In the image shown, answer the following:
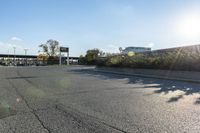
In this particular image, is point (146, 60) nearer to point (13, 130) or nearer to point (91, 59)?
point (13, 130)

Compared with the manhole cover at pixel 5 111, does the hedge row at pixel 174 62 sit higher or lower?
higher

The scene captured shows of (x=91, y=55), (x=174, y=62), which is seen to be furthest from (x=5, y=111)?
(x=91, y=55)

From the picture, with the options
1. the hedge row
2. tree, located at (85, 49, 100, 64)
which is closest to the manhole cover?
the hedge row

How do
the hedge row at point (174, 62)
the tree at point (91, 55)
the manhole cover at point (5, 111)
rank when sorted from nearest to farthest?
the manhole cover at point (5, 111)
the hedge row at point (174, 62)
the tree at point (91, 55)

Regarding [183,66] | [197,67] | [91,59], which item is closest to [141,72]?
[183,66]

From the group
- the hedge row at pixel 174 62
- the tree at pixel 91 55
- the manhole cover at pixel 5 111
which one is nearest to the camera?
the manhole cover at pixel 5 111

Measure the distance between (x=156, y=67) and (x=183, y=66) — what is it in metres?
3.83

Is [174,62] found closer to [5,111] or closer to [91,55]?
[5,111]

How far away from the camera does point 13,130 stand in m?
4.79

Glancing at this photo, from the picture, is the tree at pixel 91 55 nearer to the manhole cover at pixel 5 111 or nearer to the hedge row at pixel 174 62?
the hedge row at pixel 174 62

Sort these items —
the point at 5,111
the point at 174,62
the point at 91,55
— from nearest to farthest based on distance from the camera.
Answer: the point at 5,111 → the point at 174,62 → the point at 91,55

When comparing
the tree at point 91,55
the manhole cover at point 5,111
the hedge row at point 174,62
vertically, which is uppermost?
the tree at point 91,55

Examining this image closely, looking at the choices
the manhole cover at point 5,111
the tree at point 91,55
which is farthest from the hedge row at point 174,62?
the tree at point 91,55

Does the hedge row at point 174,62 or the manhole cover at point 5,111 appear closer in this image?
the manhole cover at point 5,111
